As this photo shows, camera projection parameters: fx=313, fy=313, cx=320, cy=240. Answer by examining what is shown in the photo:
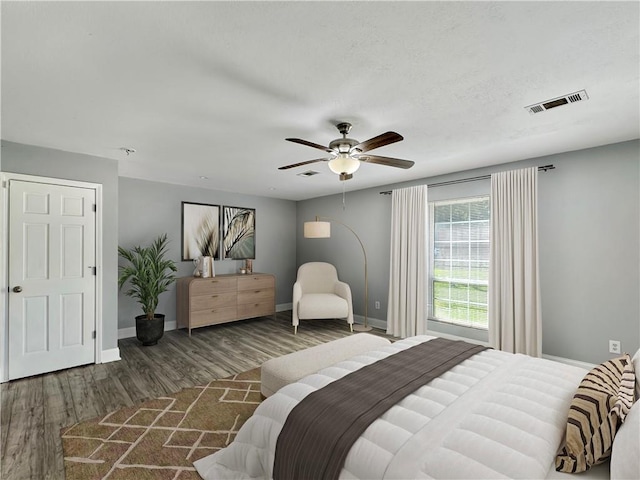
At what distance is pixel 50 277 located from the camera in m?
3.38

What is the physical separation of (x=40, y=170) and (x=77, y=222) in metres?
0.62

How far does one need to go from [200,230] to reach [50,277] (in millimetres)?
2405

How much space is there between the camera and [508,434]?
1340 mm

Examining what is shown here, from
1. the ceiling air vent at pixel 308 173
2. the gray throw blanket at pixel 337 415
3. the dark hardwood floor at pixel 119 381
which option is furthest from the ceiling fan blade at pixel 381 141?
the dark hardwood floor at pixel 119 381

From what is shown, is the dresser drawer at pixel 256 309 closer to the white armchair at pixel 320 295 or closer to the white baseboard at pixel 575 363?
the white armchair at pixel 320 295

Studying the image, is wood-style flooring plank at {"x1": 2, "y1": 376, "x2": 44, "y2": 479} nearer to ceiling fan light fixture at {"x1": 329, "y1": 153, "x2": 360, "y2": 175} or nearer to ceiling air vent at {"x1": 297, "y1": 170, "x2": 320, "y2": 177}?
ceiling fan light fixture at {"x1": 329, "y1": 153, "x2": 360, "y2": 175}

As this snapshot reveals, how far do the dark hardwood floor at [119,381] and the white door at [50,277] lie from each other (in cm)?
23

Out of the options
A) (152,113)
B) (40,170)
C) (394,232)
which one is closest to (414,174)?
(394,232)

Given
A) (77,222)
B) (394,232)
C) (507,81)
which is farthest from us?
(394,232)

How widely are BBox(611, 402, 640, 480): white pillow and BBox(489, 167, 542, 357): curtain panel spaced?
109 inches

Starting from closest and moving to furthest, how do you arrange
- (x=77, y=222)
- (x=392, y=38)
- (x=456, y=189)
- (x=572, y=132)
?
1. (x=392, y=38)
2. (x=572, y=132)
3. (x=77, y=222)
4. (x=456, y=189)

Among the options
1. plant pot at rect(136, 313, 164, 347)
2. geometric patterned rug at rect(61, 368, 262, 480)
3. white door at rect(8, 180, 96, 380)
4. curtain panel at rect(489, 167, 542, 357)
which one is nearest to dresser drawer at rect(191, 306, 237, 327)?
plant pot at rect(136, 313, 164, 347)

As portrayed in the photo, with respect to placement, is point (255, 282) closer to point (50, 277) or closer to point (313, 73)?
point (50, 277)

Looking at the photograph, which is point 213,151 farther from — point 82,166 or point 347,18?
point 347,18
